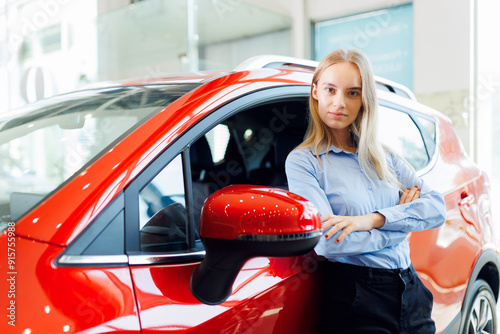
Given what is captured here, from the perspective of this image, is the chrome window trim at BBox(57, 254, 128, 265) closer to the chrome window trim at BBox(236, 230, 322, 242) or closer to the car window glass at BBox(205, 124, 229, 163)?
the chrome window trim at BBox(236, 230, 322, 242)

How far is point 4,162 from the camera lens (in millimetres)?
1285

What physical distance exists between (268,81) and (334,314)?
70 cm

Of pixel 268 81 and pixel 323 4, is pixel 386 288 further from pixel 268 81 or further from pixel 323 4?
pixel 323 4

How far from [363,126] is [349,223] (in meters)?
0.33

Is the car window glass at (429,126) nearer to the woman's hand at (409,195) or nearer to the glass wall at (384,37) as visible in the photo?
the woman's hand at (409,195)

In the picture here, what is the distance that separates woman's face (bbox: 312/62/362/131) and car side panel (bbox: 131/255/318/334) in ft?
1.36

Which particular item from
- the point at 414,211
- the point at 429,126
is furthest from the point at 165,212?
the point at 429,126

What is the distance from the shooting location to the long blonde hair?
4.51 feet

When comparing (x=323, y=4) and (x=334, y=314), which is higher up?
(x=323, y=4)

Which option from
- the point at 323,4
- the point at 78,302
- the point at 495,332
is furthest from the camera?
the point at 323,4

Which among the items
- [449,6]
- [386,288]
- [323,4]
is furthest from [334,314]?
[323,4]

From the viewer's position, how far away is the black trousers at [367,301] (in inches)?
51.0

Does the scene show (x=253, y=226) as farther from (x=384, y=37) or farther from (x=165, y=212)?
(x=384, y=37)

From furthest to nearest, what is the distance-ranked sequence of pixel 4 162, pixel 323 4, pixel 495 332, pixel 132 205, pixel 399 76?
1. pixel 323 4
2. pixel 399 76
3. pixel 495 332
4. pixel 4 162
5. pixel 132 205
